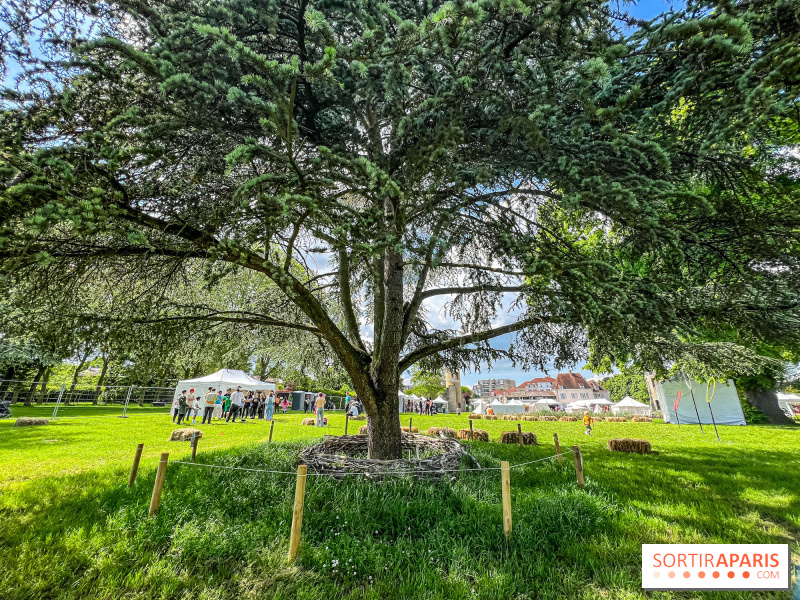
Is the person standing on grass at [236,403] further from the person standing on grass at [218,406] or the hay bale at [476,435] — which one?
the hay bale at [476,435]

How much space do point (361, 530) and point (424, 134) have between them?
5380 millimetres

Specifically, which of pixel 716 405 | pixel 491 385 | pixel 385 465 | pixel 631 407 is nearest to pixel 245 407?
pixel 385 465

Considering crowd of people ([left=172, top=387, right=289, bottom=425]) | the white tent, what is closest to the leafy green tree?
crowd of people ([left=172, top=387, right=289, bottom=425])

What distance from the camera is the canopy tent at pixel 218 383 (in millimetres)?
19953

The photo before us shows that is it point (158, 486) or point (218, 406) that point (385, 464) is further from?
point (218, 406)

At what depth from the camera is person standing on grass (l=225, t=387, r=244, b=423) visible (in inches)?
768

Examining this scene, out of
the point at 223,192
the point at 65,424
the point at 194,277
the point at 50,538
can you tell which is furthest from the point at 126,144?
the point at 65,424

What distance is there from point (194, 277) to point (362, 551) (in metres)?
5.99

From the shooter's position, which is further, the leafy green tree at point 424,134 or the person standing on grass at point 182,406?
the person standing on grass at point 182,406

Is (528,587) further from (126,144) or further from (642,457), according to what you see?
(642,457)

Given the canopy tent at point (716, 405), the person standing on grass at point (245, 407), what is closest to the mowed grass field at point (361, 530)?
the person standing on grass at point (245, 407)

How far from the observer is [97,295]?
6.29 m

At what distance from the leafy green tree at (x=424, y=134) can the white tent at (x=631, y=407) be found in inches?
1512

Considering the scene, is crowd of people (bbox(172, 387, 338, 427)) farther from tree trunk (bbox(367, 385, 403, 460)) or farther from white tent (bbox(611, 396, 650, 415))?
white tent (bbox(611, 396, 650, 415))
